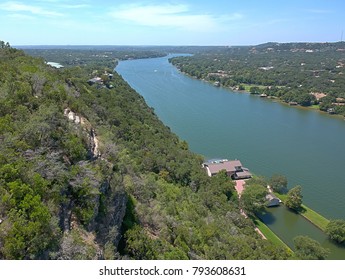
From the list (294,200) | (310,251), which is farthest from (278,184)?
(310,251)

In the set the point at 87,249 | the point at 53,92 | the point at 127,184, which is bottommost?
the point at 127,184

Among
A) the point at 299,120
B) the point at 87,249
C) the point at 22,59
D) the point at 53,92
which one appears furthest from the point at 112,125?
the point at 299,120

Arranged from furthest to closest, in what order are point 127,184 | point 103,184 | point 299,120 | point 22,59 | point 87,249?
point 299,120
point 22,59
point 127,184
point 103,184
point 87,249

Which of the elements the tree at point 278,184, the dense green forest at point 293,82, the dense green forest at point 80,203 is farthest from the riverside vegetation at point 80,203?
the dense green forest at point 293,82

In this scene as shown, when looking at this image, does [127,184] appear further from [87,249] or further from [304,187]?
[304,187]

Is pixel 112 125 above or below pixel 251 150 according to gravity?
above

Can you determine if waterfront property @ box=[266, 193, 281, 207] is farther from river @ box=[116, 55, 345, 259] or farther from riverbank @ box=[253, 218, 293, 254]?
riverbank @ box=[253, 218, 293, 254]
